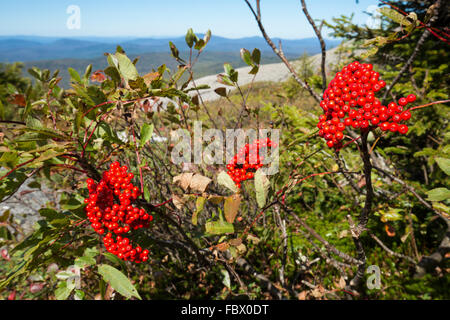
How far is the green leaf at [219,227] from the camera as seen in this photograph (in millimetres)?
1060

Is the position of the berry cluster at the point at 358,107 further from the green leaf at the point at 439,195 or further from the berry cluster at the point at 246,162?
the berry cluster at the point at 246,162

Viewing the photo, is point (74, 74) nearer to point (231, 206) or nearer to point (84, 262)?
point (84, 262)

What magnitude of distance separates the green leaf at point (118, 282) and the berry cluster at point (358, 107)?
39.3 inches

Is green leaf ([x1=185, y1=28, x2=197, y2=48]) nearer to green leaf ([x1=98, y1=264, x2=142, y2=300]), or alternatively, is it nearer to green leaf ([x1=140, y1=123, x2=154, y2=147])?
green leaf ([x1=140, y1=123, x2=154, y2=147])

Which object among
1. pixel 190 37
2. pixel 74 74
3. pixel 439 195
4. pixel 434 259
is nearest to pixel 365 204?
pixel 439 195

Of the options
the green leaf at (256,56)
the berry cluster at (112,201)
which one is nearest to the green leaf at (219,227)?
the berry cluster at (112,201)

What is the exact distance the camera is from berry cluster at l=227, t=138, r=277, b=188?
1.56m

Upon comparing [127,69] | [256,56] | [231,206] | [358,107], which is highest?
[256,56]

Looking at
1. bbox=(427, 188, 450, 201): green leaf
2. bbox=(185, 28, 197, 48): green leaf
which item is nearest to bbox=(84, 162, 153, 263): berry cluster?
bbox=(185, 28, 197, 48): green leaf

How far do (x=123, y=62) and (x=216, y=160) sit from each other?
1.07 m

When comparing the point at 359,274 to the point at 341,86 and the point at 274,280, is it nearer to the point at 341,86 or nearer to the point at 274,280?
the point at 341,86

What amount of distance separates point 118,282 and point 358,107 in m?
1.22

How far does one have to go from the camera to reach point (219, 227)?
1078 millimetres

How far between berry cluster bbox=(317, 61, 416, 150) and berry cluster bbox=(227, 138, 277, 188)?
633 millimetres
